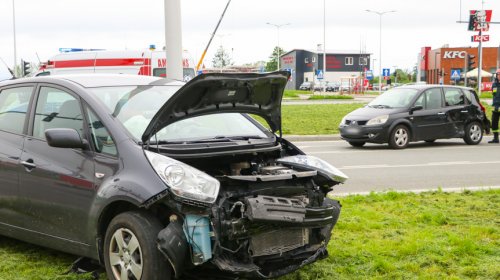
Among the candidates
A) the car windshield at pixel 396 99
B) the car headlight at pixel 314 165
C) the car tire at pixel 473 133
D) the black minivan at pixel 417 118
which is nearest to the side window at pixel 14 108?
the car headlight at pixel 314 165

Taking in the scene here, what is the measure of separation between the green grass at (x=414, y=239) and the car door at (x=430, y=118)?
7660 mm

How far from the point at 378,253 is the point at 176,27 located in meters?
5.22

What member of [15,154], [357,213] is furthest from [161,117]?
[357,213]

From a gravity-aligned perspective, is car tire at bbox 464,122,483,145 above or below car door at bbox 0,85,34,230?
below

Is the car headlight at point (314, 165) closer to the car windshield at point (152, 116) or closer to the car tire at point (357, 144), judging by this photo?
the car windshield at point (152, 116)

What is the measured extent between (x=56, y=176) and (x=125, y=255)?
986 millimetres

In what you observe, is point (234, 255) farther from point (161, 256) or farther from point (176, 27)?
point (176, 27)

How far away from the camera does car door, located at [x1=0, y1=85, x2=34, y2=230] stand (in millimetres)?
5465

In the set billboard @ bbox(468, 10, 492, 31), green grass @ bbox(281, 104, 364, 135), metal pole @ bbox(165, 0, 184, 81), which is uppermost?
billboard @ bbox(468, 10, 492, 31)

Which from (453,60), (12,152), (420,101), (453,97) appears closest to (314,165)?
(12,152)

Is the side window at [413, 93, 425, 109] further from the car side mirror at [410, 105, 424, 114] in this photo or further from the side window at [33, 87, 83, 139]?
the side window at [33, 87, 83, 139]

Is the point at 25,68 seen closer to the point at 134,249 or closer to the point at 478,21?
the point at 478,21

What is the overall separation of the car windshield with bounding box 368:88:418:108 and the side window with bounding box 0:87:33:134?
37.8 feet

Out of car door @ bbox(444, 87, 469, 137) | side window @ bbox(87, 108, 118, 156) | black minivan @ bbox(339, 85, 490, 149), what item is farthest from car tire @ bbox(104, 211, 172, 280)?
car door @ bbox(444, 87, 469, 137)
